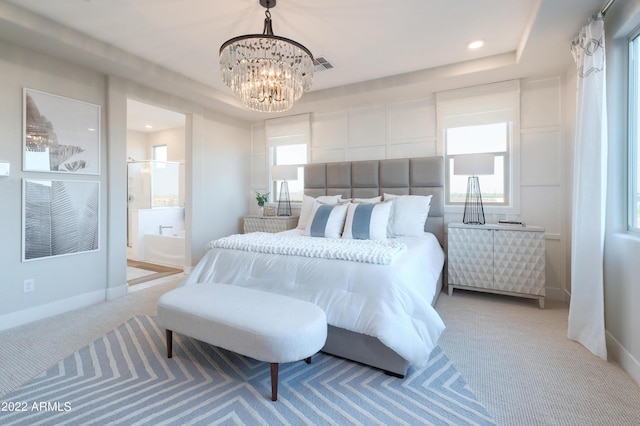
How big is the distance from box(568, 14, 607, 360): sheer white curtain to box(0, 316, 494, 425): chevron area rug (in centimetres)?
113

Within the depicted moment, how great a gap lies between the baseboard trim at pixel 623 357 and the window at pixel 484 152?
1843 mm

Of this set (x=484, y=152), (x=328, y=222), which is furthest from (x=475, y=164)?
(x=328, y=222)

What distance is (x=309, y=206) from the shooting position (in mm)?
4082

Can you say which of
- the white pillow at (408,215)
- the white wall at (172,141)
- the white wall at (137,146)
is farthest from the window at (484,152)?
the white wall at (137,146)

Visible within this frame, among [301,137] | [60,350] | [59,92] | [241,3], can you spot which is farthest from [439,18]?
[60,350]

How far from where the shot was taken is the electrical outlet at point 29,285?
9.16 feet

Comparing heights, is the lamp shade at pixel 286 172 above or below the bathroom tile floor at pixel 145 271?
above

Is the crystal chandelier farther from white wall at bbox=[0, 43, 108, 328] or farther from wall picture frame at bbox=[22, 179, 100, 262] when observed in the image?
wall picture frame at bbox=[22, 179, 100, 262]

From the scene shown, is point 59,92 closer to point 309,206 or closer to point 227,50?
point 227,50

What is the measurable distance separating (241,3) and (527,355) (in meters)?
3.39

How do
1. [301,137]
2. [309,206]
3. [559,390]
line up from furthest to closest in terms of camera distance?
1. [301,137]
2. [309,206]
3. [559,390]

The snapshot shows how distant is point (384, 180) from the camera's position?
4109 millimetres

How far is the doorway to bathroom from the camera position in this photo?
16.9 ft

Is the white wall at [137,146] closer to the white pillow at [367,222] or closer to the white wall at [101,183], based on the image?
the white wall at [101,183]
